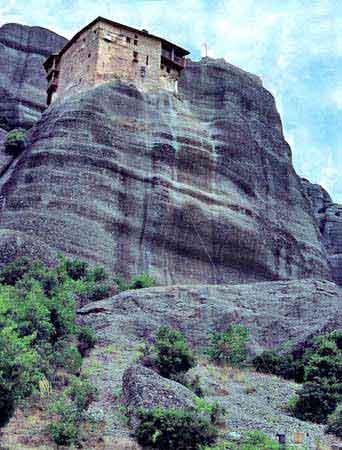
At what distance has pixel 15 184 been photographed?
53250mm

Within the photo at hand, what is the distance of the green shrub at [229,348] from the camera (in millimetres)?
33469

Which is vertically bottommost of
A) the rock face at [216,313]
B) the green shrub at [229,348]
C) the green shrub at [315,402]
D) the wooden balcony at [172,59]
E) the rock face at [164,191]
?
the green shrub at [315,402]

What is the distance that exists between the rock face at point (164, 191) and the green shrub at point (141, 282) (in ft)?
8.30

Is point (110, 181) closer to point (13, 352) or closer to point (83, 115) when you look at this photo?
point (83, 115)

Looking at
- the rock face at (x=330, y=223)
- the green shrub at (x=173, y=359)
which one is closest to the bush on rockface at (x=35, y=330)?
the green shrub at (x=173, y=359)

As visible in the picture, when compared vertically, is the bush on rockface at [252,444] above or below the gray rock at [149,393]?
below

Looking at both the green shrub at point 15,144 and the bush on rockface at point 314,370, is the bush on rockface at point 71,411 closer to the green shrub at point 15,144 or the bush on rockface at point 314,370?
the bush on rockface at point 314,370

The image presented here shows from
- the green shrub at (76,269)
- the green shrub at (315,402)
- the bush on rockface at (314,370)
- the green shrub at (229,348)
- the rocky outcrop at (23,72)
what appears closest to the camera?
the green shrub at (315,402)

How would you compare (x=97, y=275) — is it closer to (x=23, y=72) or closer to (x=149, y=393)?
(x=149, y=393)

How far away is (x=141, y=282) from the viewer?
4588 cm

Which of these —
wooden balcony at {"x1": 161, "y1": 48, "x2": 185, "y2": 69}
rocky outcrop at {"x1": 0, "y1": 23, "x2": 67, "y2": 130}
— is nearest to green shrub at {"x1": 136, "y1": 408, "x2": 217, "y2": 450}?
wooden balcony at {"x1": 161, "y1": 48, "x2": 185, "y2": 69}

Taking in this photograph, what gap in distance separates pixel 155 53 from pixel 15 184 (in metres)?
17.9

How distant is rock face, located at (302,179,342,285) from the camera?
73000 millimetres

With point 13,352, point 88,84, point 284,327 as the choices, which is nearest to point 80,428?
point 13,352
